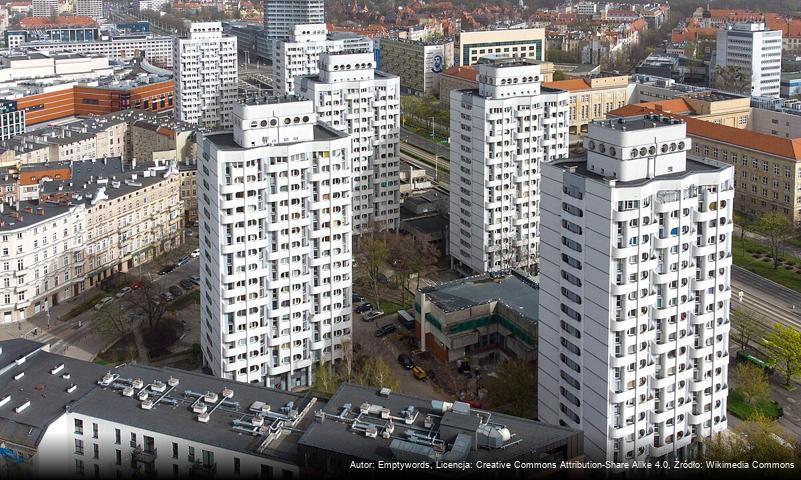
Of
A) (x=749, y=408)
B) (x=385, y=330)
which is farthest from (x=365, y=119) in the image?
(x=749, y=408)

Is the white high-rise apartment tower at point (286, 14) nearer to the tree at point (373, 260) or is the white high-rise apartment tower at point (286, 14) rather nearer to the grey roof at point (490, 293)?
the tree at point (373, 260)

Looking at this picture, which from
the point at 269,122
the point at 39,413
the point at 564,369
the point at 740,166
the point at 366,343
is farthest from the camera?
the point at 740,166

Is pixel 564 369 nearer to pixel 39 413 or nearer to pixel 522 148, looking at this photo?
pixel 39 413

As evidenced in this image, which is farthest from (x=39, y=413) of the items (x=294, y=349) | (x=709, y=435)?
(x=709, y=435)

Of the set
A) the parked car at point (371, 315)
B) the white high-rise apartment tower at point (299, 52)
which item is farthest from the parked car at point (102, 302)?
the white high-rise apartment tower at point (299, 52)

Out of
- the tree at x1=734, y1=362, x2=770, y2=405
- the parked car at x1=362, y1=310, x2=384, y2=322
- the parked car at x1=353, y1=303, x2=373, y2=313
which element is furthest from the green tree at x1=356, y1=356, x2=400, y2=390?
the tree at x1=734, y1=362, x2=770, y2=405

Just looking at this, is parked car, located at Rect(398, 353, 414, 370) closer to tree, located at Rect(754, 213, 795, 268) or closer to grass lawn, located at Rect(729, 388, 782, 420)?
grass lawn, located at Rect(729, 388, 782, 420)

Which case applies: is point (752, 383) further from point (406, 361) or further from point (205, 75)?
point (205, 75)
